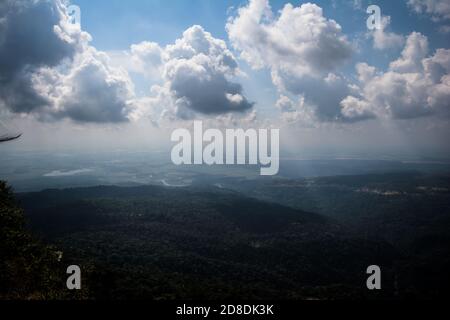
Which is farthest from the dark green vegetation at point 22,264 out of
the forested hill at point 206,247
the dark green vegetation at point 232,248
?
the forested hill at point 206,247

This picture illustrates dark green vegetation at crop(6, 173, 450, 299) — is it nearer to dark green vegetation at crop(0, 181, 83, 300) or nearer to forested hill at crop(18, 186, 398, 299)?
forested hill at crop(18, 186, 398, 299)

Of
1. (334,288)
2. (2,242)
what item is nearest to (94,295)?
(2,242)

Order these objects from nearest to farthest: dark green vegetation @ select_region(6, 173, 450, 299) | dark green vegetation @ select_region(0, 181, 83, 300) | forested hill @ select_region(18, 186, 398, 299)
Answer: dark green vegetation @ select_region(0, 181, 83, 300) < forested hill @ select_region(18, 186, 398, 299) < dark green vegetation @ select_region(6, 173, 450, 299)

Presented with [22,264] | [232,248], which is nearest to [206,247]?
[232,248]

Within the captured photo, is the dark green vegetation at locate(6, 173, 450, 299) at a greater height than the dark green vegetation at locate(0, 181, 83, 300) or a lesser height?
lesser

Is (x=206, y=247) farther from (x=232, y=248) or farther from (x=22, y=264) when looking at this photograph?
(x=22, y=264)

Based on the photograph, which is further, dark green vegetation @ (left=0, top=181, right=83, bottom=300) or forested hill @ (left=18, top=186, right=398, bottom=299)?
forested hill @ (left=18, top=186, right=398, bottom=299)

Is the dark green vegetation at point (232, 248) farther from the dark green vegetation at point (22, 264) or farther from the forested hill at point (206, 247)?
the dark green vegetation at point (22, 264)

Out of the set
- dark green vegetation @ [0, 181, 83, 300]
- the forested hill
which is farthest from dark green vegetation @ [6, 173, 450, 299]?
dark green vegetation @ [0, 181, 83, 300]

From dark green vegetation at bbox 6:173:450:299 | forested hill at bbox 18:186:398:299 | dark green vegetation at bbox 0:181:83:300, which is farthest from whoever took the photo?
dark green vegetation at bbox 6:173:450:299
